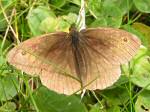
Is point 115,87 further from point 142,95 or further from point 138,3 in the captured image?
point 138,3

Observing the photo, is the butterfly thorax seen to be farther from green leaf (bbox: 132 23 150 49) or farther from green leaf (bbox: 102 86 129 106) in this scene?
green leaf (bbox: 132 23 150 49)

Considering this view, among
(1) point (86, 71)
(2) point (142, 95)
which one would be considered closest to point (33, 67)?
(1) point (86, 71)

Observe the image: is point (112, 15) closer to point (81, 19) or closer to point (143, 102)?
point (81, 19)

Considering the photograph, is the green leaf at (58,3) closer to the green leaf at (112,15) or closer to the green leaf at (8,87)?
the green leaf at (112,15)

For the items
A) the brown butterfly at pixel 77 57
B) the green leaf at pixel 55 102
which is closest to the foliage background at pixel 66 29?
the green leaf at pixel 55 102

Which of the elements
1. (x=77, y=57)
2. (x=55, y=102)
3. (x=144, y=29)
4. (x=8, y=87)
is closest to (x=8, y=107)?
(x=8, y=87)

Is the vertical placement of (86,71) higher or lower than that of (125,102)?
higher

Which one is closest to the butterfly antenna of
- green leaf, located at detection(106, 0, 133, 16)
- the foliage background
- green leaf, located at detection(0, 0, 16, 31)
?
the foliage background
